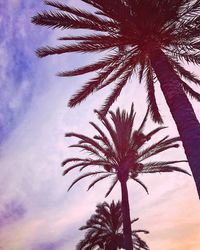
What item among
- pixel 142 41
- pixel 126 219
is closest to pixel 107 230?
pixel 126 219

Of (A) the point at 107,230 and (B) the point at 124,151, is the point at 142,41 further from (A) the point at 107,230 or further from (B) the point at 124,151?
(A) the point at 107,230

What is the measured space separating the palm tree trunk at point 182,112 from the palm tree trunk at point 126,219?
11.8 meters

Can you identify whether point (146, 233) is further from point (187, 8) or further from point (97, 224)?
point (187, 8)

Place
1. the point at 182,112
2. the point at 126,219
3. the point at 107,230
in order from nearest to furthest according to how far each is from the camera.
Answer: the point at 182,112
the point at 126,219
the point at 107,230

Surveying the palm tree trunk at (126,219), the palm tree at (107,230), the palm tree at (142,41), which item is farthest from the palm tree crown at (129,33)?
the palm tree at (107,230)

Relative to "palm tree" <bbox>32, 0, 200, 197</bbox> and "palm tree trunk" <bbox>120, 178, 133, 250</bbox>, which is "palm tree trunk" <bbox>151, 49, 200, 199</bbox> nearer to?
"palm tree" <bbox>32, 0, 200, 197</bbox>

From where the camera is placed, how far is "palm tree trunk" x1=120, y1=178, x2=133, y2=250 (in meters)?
19.7

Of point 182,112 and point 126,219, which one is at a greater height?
point 126,219

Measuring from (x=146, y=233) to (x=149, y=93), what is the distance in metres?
21.8

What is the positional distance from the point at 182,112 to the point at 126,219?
12.3 metres

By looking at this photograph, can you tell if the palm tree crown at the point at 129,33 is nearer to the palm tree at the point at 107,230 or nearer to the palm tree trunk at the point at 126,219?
the palm tree trunk at the point at 126,219

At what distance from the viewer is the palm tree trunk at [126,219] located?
19734 millimetres

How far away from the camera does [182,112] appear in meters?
9.27

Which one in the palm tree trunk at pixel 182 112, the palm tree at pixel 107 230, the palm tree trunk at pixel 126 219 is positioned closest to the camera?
the palm tree trunk at pixel 182 112
